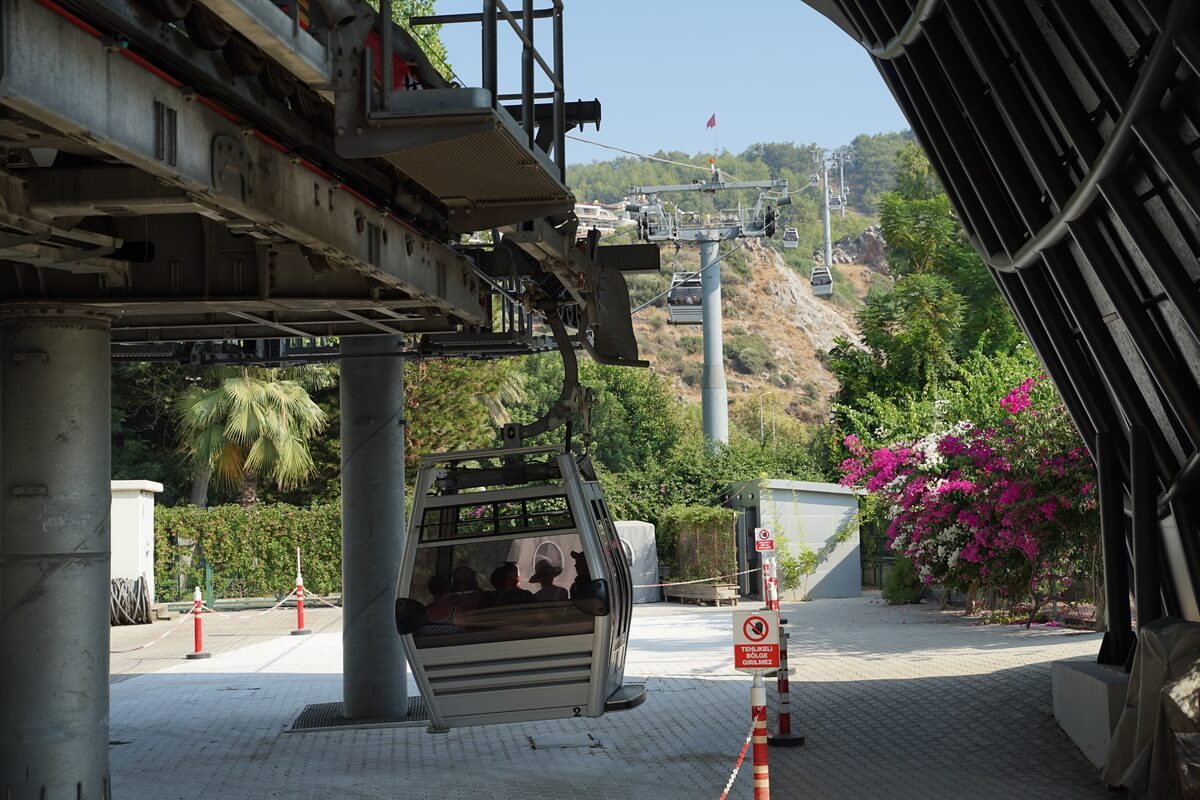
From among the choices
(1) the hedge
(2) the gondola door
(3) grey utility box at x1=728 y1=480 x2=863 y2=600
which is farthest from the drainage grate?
(1) the hedge

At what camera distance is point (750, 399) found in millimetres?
107750

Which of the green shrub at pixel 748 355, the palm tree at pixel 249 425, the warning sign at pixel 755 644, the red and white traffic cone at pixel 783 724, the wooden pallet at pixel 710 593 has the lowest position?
the wooden pallet at pixel 710 593

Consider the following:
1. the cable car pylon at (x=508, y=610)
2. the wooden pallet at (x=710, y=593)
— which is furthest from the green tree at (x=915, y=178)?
the cable car pylon at (x=508, y=610)

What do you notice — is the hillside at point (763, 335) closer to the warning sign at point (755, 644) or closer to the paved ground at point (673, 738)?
the paved ground at point (673, 738)

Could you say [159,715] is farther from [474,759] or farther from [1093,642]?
[1093,642]

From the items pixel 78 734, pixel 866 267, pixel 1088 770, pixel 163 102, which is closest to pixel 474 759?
pixel 78 734

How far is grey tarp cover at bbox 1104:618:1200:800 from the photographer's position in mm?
8773

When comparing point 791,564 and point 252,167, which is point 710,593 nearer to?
point 791,564

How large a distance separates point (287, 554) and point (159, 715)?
20.9 meters

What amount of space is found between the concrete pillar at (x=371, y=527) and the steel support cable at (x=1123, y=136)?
7857 mm

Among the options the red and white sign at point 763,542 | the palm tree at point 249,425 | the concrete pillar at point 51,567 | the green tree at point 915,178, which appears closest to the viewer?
the concrete pillar at point 51,567

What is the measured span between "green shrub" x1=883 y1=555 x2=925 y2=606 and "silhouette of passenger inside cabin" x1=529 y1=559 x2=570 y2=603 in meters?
22.4

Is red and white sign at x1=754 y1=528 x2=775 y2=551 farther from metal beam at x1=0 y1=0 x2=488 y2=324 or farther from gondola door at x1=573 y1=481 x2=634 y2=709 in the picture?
metal beam at x1=0 y1=0 x2=488 y2=324

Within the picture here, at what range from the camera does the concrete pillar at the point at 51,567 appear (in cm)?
946
